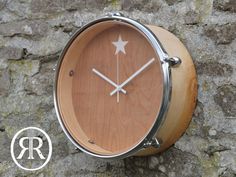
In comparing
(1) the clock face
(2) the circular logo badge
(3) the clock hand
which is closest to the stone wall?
(2) the circular logo badge

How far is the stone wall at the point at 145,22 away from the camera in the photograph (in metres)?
1.92

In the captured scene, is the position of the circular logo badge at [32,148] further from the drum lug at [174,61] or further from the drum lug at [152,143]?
the drum lug at [174,61]

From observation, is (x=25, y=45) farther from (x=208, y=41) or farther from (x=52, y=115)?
(x=208, y=41)

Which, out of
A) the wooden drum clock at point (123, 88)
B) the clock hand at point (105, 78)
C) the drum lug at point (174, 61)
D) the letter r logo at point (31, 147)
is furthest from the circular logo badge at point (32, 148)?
the drum lug at point (174, 61)

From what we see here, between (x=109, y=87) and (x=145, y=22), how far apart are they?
0.31 metres

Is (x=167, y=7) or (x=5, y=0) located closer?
(x=167, y=7)

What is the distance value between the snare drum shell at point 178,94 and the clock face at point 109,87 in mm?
50

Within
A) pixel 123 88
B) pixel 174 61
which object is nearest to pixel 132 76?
pixel 123 88

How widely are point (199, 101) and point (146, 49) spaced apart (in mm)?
272

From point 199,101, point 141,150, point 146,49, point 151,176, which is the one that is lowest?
point 151,176

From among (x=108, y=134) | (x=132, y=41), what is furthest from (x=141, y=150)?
(x=132, y=41)

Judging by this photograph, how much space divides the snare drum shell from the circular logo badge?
0.50 m

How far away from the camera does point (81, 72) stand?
211 cm

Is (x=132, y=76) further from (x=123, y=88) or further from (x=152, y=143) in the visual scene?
(x=152, y=143)
